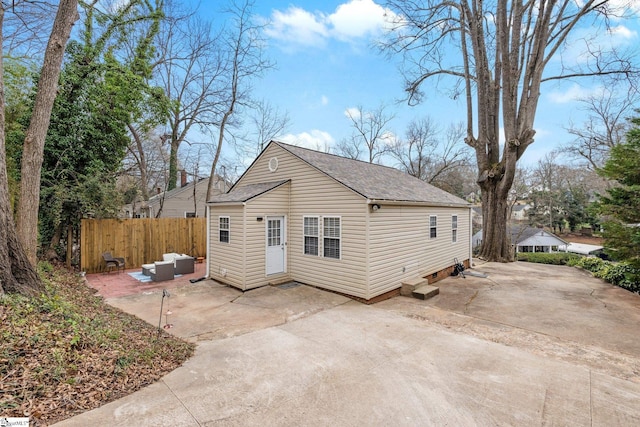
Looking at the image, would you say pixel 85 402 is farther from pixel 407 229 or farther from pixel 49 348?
pixel 407 229

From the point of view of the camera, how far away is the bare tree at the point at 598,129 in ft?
65.2

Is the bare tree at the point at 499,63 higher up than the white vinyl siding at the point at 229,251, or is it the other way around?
the bare tree at the point at 499,63

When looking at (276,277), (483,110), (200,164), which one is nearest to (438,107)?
(483,110)

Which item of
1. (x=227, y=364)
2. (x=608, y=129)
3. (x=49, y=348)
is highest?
(x=608, y=129)

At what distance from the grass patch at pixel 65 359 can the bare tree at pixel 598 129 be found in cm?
2688

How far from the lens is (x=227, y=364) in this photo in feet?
12.6

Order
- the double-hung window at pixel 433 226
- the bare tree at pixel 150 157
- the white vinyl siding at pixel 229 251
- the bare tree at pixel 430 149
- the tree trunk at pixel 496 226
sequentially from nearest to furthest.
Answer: the white vinyl siding at pixel 229 251 → the double-hung window at pixel 433 226 → the tree trunk at pixel 496 226 → the bare tree at pixel 150 157 → the bare tree at pixel 430 149

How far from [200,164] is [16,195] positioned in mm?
12415

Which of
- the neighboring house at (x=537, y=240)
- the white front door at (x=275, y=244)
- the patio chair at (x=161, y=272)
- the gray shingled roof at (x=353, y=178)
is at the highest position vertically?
the gray shingled roof at (x=353, y=178)

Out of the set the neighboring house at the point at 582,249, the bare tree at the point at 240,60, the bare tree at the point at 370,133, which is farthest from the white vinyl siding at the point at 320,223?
the neighboring house at the point at 582,249

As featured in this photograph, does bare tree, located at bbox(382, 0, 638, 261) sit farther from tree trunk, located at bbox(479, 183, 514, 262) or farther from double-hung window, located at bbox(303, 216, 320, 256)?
double-hung window, located at bbox(303, 216, 320, 256)

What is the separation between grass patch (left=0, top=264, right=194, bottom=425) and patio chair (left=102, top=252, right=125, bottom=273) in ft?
19.2

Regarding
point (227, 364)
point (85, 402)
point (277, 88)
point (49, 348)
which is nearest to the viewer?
point (85, 402)

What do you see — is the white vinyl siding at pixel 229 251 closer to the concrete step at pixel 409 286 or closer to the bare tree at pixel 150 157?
the concrete step at pixel 409 286
